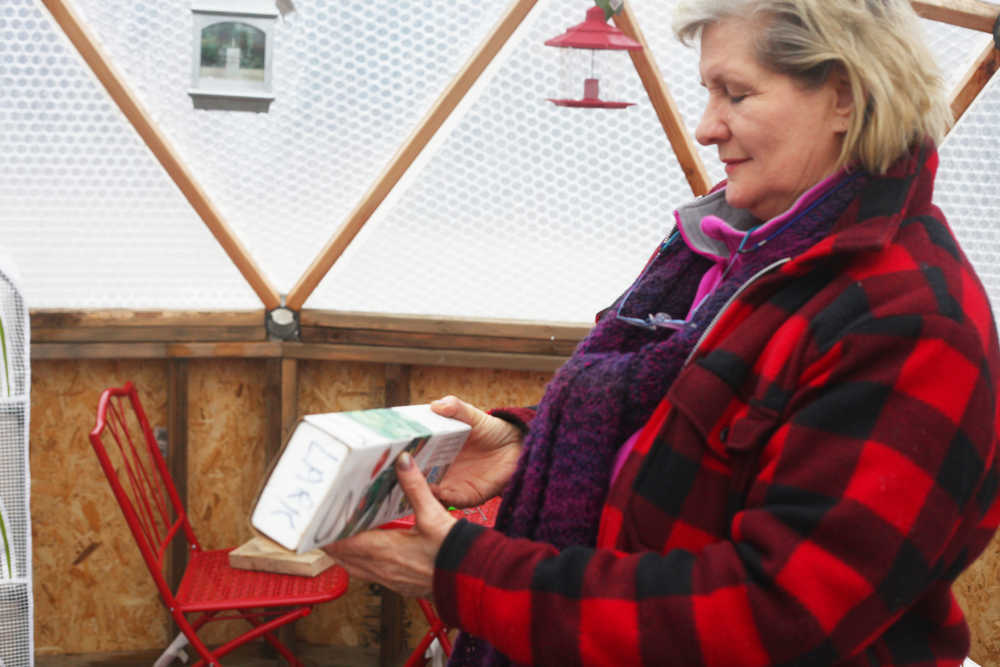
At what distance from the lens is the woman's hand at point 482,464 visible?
6.23 feet

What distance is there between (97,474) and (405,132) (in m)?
1.73

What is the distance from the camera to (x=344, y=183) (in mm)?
3877

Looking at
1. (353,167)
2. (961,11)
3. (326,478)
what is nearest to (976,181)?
(961,11)

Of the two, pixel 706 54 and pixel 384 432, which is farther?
pixel 706 54

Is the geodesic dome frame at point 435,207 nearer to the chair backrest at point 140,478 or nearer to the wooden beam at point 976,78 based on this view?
the wooden beam at point 976,78

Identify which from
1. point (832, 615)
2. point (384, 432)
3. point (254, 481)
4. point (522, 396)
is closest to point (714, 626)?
point (832, 615)

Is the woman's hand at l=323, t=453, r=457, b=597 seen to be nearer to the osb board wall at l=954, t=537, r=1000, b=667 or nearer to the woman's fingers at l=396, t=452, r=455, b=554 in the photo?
the woman's fingers at l=396, t=452, r=455, b=554

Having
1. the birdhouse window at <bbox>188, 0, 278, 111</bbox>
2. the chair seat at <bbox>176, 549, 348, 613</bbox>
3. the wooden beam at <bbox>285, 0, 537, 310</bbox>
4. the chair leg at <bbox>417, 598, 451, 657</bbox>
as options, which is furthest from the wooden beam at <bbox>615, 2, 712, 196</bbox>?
the chair seat at <bbox>176, 549, 348, 613</bbox>

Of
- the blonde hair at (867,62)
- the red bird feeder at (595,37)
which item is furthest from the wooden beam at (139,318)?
the blonde hair at (867,62)

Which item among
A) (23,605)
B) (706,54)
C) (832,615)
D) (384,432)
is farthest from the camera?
(23,605)

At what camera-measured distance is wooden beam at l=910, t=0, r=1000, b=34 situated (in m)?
3.60

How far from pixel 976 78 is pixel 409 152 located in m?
2.09

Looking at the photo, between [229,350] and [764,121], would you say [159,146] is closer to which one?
[229,350]

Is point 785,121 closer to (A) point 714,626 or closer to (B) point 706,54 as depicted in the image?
(B) point 706,54
